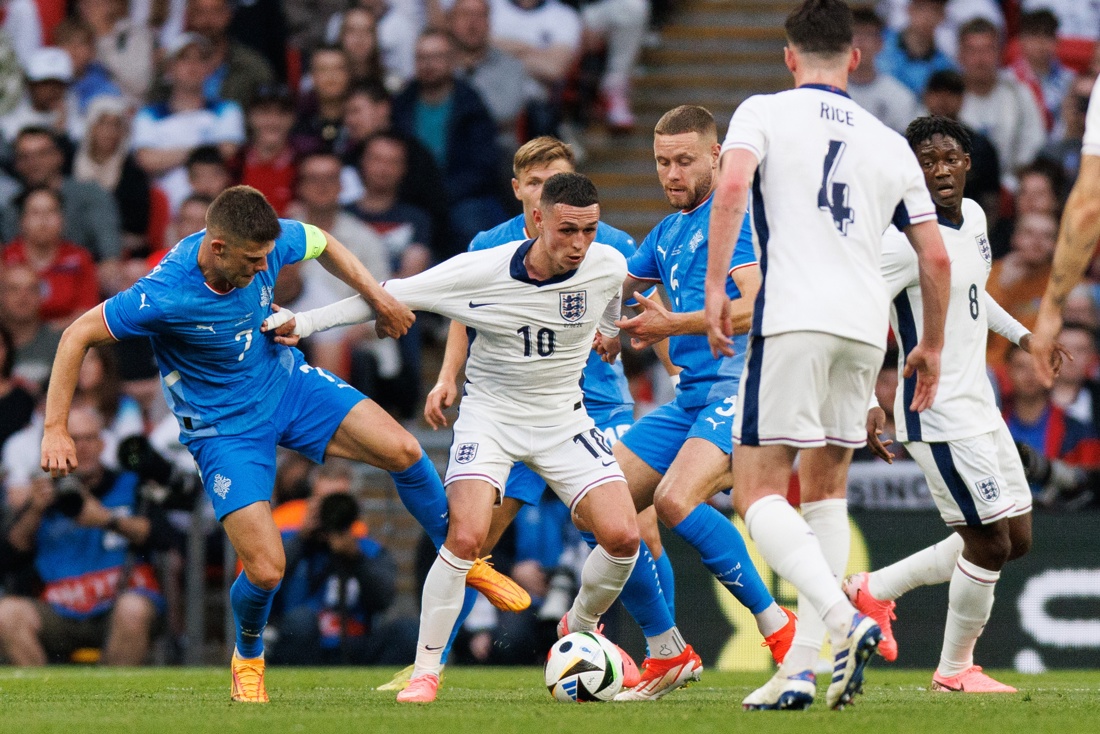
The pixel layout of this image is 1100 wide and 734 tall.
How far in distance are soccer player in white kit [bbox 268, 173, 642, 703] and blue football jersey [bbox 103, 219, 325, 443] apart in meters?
0.35

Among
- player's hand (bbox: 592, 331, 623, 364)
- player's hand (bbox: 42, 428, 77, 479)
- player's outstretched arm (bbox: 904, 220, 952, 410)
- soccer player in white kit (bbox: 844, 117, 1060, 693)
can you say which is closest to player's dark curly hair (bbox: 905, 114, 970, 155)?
soccer player in white kit (bbox: 844, 117, 1060, 693)

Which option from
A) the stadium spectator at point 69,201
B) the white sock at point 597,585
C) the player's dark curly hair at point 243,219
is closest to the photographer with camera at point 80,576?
the stadium spectator at point 69,201

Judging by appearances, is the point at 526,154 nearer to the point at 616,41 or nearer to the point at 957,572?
the point at 957,572

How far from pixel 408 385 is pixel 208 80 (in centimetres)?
377

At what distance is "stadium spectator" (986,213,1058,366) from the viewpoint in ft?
43.2

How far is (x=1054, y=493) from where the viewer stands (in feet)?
37.0

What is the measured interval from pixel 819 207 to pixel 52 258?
9.10 metres

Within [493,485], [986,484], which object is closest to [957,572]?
[986,484]

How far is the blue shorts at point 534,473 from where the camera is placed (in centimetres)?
848

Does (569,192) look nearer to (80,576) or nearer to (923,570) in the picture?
(923,570)

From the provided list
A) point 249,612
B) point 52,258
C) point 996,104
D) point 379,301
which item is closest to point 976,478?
point 379,301

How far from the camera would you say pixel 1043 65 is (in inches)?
580

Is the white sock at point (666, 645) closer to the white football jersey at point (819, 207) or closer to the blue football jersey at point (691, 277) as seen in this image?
the blue football jersey at point (691, 277)

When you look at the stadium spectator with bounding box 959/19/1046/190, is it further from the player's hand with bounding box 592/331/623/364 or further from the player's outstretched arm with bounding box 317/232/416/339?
the player's outstretched arm with bounding box 317/232/416/339
